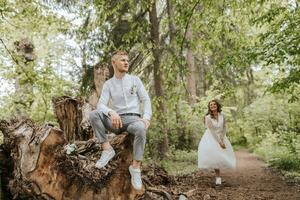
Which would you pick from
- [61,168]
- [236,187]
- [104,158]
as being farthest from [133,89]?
[236,187]

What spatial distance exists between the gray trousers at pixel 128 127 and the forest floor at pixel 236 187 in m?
1.83

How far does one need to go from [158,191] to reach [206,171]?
22.4 feet

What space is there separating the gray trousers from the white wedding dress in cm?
497

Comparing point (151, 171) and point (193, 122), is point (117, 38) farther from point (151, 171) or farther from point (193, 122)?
point (193, 122)

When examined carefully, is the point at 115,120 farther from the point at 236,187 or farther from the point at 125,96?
the point at 236,187

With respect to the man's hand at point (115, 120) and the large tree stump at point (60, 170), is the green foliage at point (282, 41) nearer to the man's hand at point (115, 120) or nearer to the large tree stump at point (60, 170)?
the large tree stump at point (60, 170)

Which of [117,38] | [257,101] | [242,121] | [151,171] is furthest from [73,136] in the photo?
[242,121]

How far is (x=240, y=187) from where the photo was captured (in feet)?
31.2

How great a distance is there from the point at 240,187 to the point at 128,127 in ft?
17.6

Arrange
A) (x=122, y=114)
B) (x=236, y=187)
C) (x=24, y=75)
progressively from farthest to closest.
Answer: (x=24, y=75) < (x=236, y=187) < (x=122, y=114)

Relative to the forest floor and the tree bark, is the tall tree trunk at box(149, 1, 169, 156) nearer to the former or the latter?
the forest floor

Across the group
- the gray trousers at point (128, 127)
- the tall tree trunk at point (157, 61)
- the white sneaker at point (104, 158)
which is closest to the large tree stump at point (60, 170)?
the white sneaker at point (104, 158)

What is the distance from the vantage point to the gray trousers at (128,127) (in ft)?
16.2

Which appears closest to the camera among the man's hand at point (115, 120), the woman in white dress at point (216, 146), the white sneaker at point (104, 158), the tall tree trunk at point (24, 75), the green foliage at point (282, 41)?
the man's hand at point (115, 120)
